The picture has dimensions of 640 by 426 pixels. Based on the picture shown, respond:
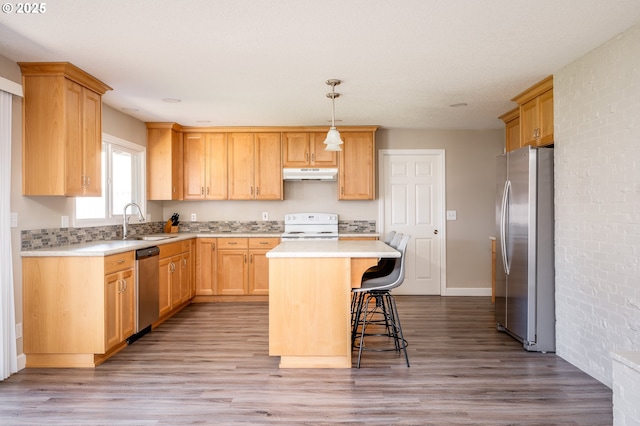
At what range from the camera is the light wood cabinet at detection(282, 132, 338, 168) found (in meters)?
5.94

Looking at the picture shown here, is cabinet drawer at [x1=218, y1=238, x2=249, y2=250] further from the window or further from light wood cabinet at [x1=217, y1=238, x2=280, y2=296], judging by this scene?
the window

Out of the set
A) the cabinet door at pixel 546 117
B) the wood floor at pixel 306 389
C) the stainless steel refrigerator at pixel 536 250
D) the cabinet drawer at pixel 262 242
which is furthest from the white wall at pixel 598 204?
the cabinet drawer at pixel 262 242

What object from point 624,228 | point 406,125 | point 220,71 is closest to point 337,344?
point 624,228

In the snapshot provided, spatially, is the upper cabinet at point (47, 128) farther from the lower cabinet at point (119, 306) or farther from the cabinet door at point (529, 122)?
the cabinet door at point (529, 122)

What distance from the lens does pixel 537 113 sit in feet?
13.2

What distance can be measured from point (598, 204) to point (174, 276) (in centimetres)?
420

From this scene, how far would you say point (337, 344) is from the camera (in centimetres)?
329

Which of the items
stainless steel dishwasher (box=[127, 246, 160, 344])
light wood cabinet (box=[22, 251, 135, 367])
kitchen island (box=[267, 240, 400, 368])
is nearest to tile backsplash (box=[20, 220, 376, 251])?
light wood cabinet (box=[22, 251, 135, 367])

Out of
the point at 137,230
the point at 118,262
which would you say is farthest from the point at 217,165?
the point at 118,262

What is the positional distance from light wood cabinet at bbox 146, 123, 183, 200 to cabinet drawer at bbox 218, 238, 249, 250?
893 mm

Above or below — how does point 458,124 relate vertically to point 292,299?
above

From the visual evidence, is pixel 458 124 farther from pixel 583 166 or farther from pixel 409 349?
pixel 409 349

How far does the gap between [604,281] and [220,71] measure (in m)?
3.31

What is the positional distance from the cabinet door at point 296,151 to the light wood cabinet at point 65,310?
305 centimetres
